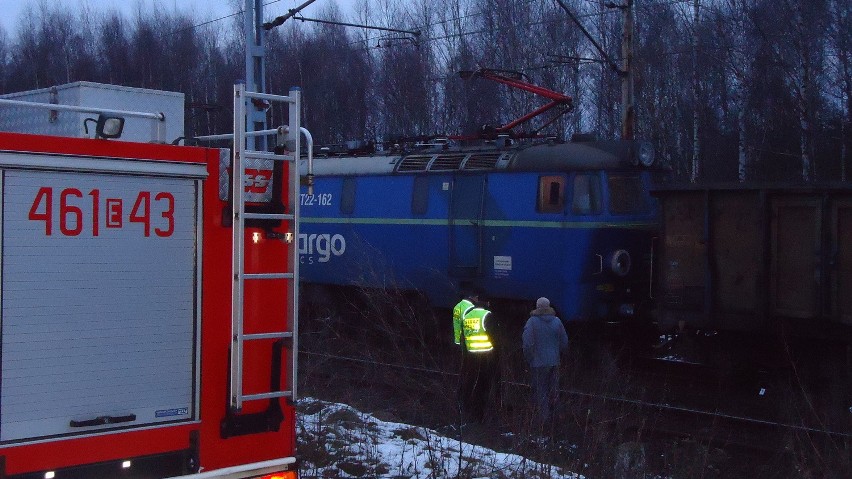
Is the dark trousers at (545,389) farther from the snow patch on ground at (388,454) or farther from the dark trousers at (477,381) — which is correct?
the snow patch on ground at (388,454)

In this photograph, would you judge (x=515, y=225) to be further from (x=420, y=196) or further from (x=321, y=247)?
(x=321, y=247)

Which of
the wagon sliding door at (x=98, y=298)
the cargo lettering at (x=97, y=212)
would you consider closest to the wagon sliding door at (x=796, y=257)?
the wagon sliding door at (x=98, y=298)

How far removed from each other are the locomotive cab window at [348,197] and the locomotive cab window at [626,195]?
14.8 feet

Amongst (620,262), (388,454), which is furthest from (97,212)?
(620,262)

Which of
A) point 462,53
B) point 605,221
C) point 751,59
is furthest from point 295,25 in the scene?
point 605,221

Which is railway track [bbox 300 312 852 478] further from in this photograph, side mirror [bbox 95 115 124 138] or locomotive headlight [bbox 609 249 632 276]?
side mirror [bbox 95 115 124 138]

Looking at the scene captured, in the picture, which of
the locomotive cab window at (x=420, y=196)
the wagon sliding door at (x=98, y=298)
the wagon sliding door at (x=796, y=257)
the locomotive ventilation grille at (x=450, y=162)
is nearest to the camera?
the wagon sliding door at (x=98, y=298)

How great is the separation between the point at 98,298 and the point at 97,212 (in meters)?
0.37

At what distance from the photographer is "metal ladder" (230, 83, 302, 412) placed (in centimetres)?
448

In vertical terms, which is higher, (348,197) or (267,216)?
(348,197)

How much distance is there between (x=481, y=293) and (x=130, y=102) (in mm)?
8762

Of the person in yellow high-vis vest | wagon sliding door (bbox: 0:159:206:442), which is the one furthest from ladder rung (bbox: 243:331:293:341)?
the person in yellow high-vis vest

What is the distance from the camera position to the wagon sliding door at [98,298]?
13.0 feet

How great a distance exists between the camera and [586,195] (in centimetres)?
1330
